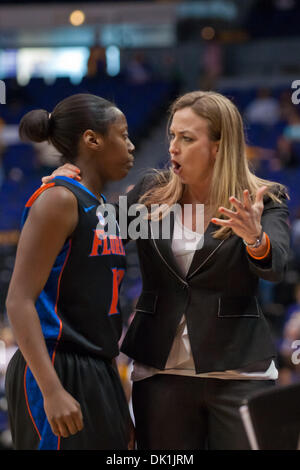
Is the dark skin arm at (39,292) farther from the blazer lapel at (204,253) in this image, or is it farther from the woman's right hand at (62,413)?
the blazer lapel at (204,253)

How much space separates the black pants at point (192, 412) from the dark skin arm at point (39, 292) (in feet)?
1.40

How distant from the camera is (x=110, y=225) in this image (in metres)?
2.02

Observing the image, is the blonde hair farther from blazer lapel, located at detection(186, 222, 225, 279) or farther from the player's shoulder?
the player's shoulder

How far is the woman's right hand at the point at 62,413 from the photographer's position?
1.68 m

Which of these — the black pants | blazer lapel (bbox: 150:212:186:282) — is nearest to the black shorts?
the black pants

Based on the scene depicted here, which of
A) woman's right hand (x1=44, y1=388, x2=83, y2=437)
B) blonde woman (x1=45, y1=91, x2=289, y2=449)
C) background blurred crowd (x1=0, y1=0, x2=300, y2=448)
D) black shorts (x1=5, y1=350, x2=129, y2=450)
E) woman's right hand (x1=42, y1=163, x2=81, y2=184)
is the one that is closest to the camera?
woman's right hand (x1=44, y1=388, x2=83, y2=437)

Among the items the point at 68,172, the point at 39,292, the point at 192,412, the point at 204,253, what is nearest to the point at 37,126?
the point at 68,172

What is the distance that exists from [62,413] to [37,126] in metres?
0.81

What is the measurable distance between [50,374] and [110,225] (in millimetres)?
508

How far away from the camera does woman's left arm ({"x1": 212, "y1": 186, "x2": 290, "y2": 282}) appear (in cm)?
176

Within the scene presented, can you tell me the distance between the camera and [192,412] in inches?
80.4

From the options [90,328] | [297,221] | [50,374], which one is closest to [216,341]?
[90,328]

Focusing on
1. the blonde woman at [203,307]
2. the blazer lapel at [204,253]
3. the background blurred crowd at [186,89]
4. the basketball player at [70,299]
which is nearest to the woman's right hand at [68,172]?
the basketball player at [70,299]

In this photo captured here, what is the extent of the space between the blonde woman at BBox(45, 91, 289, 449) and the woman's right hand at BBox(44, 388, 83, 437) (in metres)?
0.44
